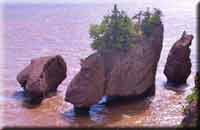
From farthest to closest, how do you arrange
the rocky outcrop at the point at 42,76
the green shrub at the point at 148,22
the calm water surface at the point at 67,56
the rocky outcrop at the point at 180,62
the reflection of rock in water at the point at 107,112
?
the rocky outcrop at the point at 180,62 < the green shrub at the point at 148,22 < the rocky outcrop at the point at 42,76 < the calm water surface at the point at 67,56 < the reflection of rock in water at the point at 107,112

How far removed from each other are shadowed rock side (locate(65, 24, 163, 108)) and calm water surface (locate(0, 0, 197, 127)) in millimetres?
737

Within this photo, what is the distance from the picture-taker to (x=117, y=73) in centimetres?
2230

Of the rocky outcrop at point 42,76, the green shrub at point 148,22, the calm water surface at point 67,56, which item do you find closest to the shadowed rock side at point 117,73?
the green shrub at point 148,22

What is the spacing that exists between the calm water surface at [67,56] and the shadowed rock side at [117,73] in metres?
0.74

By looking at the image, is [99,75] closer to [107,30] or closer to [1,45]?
[107,30]

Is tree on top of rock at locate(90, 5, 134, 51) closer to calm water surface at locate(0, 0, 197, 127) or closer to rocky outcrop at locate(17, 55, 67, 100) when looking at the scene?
rocky outcrop at locate(17, 55, 67, 100)

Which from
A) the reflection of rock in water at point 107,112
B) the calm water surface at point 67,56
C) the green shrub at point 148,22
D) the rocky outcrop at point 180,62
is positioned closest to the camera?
the reflection of rock in water at point 107,112

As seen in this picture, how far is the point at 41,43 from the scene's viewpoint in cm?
3600

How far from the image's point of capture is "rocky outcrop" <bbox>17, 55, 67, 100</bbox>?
22797 mm

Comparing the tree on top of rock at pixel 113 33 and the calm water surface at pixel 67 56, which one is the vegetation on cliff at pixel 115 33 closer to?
the tree on top of rock at pixel 113 33

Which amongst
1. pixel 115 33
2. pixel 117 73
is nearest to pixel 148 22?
pixel 115 33

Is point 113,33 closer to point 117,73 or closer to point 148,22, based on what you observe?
point 117,73

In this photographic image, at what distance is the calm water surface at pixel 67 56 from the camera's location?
20.9 meters

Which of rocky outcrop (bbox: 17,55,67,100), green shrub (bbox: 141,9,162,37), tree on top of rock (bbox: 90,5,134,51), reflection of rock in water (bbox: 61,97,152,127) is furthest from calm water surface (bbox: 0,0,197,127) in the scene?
green shrub (bbox: 141,9,162,37)
